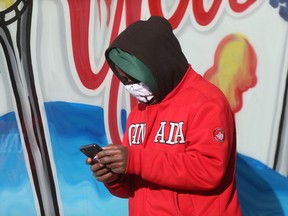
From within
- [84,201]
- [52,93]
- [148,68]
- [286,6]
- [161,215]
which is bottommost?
[84,201]

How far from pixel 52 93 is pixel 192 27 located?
899 mm

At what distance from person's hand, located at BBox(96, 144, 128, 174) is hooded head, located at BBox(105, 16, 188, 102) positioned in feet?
0.76

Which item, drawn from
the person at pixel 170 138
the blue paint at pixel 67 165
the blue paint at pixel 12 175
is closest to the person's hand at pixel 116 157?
the person at pixel 170 138

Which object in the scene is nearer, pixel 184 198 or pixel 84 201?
pixel 184 198

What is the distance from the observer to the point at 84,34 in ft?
9.62

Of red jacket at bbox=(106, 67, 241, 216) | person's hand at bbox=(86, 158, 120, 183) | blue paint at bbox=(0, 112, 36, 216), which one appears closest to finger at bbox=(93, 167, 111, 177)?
person's hand at bbox=(86, 158, 120, 183)

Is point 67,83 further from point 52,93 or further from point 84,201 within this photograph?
point 84,201

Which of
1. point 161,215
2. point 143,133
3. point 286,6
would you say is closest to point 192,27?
point 286,6

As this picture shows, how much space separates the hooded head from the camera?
1.64 m

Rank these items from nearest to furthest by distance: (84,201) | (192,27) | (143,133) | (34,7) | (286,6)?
1. (143,133)
2. (286,6)
3. (192,27)
4. (34,7)
5. (84,201)

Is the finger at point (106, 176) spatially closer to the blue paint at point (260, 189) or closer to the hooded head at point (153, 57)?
the hooded head at point (153, 57)

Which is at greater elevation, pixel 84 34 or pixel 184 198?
pixel 84 34

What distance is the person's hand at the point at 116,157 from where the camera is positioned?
1.57 m

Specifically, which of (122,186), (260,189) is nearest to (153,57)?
(122,186)
